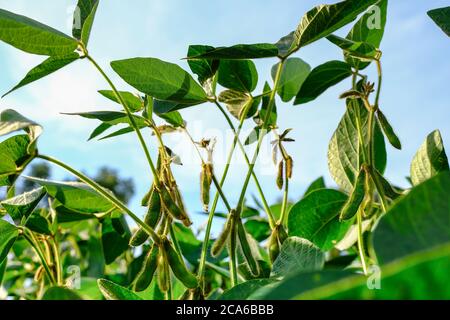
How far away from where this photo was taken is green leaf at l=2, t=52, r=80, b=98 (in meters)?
0.61

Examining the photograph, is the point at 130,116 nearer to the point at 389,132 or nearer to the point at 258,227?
the point at 389,132

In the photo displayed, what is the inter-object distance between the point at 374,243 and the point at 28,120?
0.34 meters

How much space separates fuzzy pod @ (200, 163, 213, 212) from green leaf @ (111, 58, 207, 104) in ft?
0.33

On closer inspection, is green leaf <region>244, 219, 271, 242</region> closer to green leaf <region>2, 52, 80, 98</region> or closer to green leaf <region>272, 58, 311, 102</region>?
green leaf <region>272, 58, 311, 102</region>

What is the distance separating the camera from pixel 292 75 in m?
0.79

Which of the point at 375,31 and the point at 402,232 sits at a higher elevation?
the point at 375,31

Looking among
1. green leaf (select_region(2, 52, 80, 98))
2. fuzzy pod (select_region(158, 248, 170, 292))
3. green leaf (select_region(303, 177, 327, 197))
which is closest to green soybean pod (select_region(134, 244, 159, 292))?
fuzzy pod (select_region(158, 248, 170, 292))

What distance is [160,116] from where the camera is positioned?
2.43 feet

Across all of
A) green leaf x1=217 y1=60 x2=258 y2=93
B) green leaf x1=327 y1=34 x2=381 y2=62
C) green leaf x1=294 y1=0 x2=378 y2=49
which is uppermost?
green leaf x1=217 y1=60 x2=258 y2=93

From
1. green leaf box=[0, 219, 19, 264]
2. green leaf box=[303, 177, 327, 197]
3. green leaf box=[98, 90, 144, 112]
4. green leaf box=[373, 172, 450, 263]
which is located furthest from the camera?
green leaf box=[303, 177, 327, 197]

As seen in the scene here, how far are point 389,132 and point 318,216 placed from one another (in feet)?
0.73

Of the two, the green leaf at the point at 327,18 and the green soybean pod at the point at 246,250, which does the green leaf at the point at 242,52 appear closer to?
the green leaf at the point at 327,18

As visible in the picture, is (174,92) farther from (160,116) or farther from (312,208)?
(312,208)
